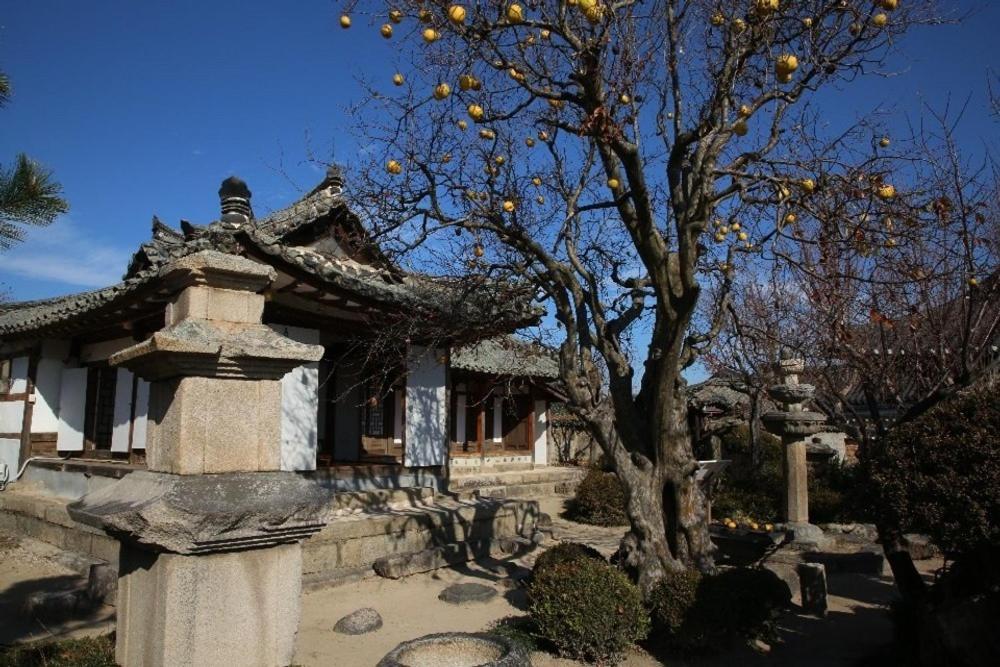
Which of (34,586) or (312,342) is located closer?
(34,586)

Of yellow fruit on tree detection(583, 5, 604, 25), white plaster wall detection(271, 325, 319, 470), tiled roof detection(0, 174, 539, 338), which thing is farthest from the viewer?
white plaster wall detection(271, 325, 319, 470)

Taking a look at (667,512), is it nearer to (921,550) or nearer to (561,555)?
(561,555)

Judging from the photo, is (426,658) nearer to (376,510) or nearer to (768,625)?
(768,625)

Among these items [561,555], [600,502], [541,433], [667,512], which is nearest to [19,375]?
[561,555]

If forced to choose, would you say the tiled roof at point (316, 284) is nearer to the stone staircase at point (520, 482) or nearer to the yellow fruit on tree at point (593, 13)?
the yellow fruit on tree at point (593, 13)

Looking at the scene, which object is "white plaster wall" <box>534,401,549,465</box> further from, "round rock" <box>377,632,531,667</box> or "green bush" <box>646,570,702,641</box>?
"round rock" <box>377,632,531,667</box>

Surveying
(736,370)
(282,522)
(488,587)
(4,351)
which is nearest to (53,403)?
(4,351)

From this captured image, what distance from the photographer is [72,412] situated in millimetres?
11711


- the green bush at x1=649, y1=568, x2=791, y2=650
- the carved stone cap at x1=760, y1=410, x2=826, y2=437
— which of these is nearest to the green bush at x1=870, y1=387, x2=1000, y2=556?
the green bush at x1=649, y1=568, x2=791, y2=650

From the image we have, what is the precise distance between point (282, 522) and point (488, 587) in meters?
5.46

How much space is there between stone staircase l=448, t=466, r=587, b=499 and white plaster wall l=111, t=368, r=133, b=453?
23.1ft

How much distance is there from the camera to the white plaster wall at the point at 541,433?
2123 cm

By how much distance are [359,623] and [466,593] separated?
1.59 m

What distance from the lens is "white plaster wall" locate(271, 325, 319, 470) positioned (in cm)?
932
